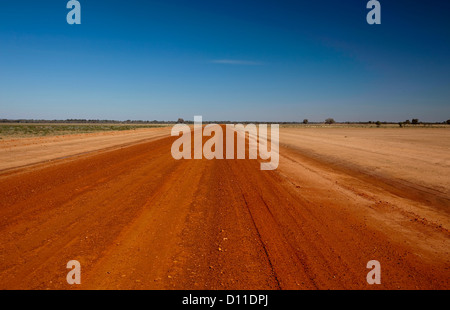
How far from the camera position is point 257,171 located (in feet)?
33.6

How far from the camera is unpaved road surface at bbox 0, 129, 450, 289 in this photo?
3293 mm

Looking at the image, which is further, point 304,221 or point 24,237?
point 304,221

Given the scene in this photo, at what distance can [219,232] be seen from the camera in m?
4.59

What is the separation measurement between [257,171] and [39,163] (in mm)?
9396

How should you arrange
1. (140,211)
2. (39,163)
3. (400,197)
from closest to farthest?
(140,211)
(400,197)
(39,163)

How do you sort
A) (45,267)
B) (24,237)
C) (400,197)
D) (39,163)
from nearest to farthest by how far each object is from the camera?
(45,267)
(24,237)
(400,197)
(39,163)

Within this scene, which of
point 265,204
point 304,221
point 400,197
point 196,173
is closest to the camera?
point 304,221


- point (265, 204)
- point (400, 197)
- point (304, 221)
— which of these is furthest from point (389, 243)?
point (400, 197)

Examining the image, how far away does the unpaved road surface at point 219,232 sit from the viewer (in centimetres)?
329

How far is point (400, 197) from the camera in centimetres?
729
